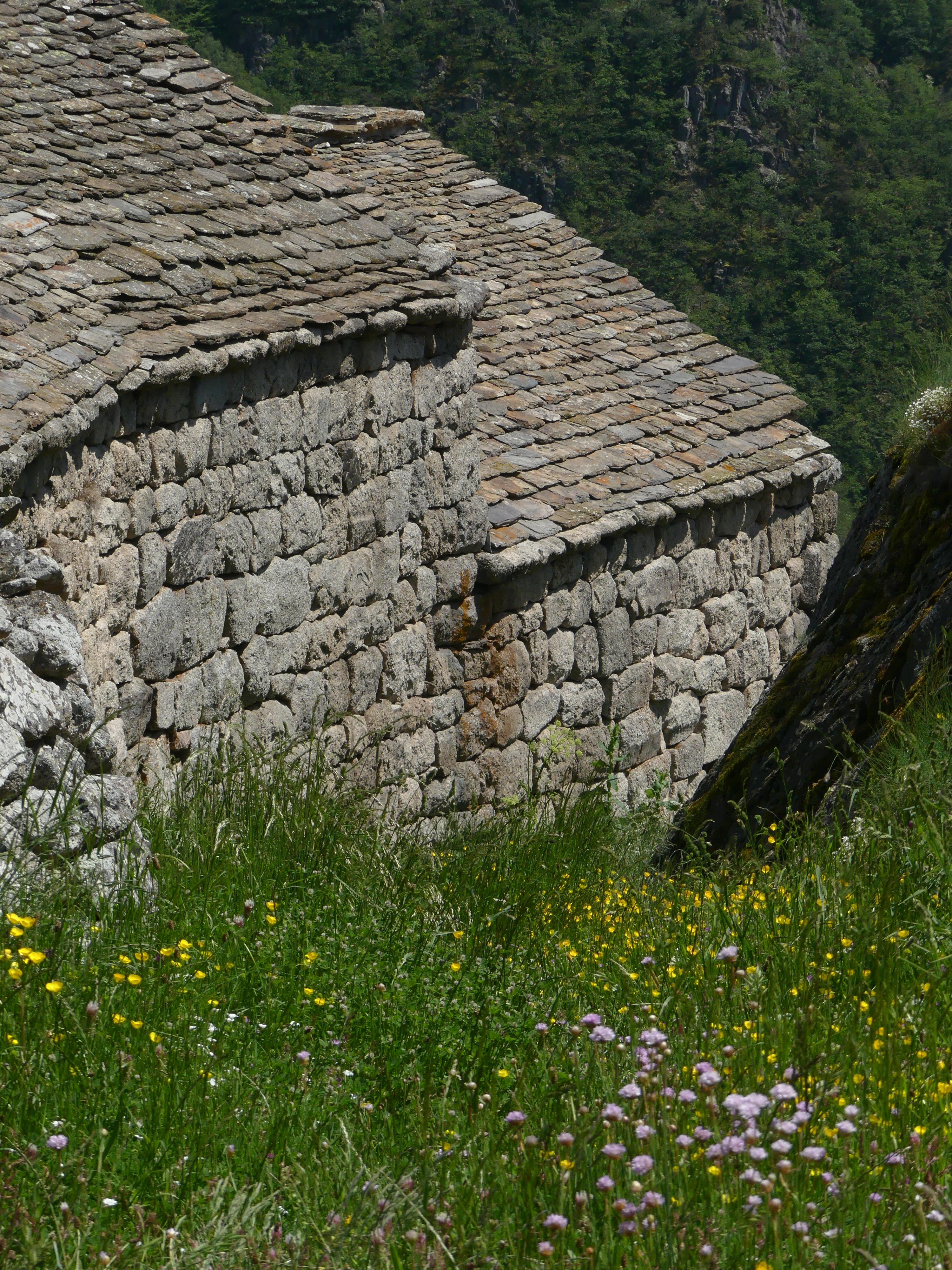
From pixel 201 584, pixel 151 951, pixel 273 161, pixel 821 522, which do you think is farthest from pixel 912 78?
pixel 151 951

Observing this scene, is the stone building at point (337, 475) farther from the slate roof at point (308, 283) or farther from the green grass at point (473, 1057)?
the green grass at point (473, 1057)

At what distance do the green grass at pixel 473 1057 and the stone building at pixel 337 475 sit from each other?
0.83 m

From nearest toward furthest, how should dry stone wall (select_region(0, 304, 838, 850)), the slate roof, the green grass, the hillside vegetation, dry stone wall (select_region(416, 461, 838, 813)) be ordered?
the green grass, dry stone wall (select_region(0, 304, 838, 850)), the slate roof, dry stone wall (select_region(416, 461, 838, 813)), the hillside vegetation

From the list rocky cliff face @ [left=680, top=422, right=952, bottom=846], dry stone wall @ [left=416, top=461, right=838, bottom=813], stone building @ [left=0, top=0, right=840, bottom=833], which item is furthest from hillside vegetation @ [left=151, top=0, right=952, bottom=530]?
rocky cliff face @ [left=680, top=422, right=952, bottom=846]

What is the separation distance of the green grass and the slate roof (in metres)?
1.93

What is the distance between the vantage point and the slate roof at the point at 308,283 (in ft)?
19.2

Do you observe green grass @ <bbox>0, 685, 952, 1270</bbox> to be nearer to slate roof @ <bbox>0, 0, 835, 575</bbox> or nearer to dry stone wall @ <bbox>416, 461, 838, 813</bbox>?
slate roof @ <bbox>0, 0, 835, 575</bbox>

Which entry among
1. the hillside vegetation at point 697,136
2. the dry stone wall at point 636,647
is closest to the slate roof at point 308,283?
the dry stone wall at point 636,647

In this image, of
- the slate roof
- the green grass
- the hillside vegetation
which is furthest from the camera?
the hillside vegetation

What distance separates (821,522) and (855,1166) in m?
9.65

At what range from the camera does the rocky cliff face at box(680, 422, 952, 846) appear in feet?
17.3

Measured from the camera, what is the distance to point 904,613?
5.50 m

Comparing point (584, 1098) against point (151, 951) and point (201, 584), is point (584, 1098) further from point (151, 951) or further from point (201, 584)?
point (201, 584)

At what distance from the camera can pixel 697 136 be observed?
31922 millimetres
